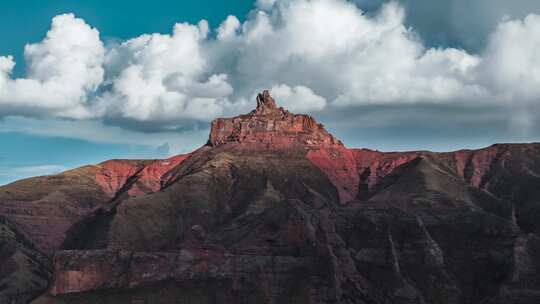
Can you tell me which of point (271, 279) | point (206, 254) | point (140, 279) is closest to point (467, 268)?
point (271, 279)

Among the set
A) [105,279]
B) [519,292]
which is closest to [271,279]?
[105,279]

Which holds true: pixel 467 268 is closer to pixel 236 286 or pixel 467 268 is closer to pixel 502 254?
pixel 502 254

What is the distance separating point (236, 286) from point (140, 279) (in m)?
20.0

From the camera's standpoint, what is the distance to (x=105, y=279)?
16775 cm

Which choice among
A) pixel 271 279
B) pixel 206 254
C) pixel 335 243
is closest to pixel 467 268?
pixel 335 243

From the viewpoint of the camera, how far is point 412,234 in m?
183

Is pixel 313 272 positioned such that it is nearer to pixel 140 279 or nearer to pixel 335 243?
pixel 335 243

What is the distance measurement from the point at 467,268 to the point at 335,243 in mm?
31056

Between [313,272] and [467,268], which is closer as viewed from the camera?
[313,272]

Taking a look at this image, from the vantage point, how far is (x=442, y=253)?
18175 centimetres

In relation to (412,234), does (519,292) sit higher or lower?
lower

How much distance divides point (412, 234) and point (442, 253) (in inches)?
309

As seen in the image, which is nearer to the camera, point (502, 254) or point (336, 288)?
point (336, 288)

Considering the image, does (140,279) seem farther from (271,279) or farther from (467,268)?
(467,268)
